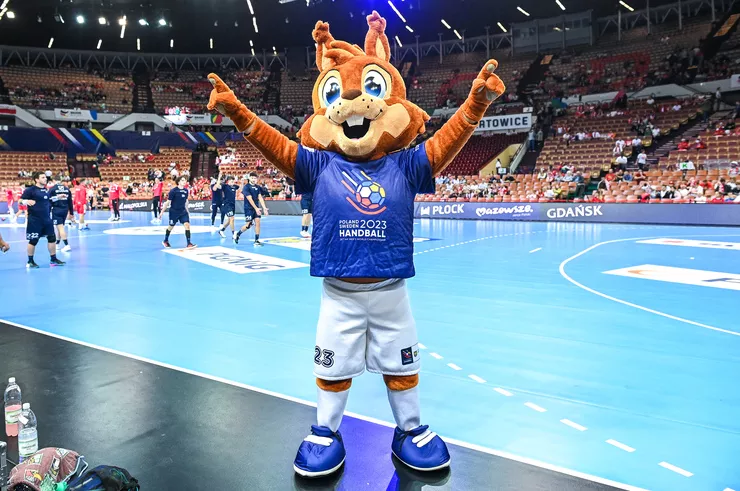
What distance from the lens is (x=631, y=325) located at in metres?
5.71

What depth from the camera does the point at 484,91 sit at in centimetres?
284

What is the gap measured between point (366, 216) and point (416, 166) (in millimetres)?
420

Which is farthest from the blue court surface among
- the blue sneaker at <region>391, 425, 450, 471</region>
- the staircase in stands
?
the staircase in stands

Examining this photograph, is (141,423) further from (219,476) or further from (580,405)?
(580,405)

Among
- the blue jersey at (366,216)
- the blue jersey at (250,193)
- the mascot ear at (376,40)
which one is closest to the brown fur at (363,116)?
the blue jersey at (366,216)

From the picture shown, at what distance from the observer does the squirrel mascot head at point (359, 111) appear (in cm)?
300

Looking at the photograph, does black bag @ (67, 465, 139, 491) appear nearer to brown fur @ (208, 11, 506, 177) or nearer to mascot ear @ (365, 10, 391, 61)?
brown fur @ (208, 11, 506, 177)

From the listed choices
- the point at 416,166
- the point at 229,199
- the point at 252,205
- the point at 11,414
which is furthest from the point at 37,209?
the point at 416,166

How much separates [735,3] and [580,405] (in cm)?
3768

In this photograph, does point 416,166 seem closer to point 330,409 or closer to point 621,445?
point 330,409

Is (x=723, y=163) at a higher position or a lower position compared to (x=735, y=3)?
lower

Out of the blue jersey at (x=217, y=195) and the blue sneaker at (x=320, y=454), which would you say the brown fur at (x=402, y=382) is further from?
the blue jersey at (x=217, y=195)

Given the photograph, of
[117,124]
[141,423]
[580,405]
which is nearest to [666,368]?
[580,405]

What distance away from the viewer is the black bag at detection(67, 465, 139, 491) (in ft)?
7.48
